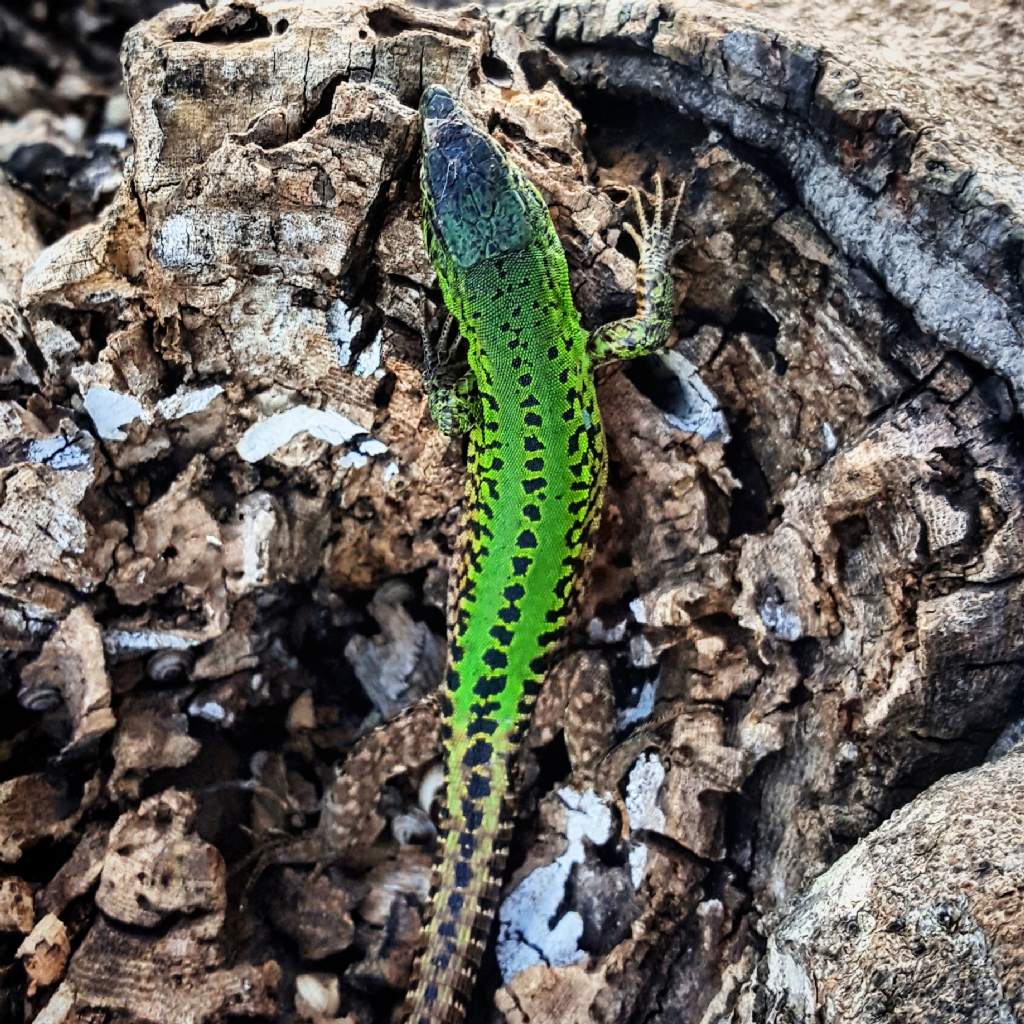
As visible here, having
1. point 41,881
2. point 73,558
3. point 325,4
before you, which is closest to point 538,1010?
point 41,881

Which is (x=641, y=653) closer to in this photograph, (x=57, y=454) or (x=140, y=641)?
(x=140, y=641)

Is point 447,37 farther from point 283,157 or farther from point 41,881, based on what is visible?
point 41,881

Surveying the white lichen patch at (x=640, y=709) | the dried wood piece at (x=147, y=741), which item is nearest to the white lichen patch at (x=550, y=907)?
the white lichen patch at (x=640, y=709)

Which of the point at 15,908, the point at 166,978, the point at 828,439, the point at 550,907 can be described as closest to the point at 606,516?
the point at 828,439

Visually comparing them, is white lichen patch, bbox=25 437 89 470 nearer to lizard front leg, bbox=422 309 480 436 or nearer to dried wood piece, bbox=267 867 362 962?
lizard front leg, bbox=422 309 480 436

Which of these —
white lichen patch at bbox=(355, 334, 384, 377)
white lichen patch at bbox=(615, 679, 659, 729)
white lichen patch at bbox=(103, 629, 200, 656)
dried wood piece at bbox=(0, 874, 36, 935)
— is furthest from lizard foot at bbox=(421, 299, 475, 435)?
dried wood piece at bbox=(0, 874, 36, 935)

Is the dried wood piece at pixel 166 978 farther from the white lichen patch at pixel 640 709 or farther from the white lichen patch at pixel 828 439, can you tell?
the white lichen patch at pixel 828 439

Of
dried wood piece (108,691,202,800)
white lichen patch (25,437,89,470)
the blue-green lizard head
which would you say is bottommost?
dried wood piece (108,691,202,800)
